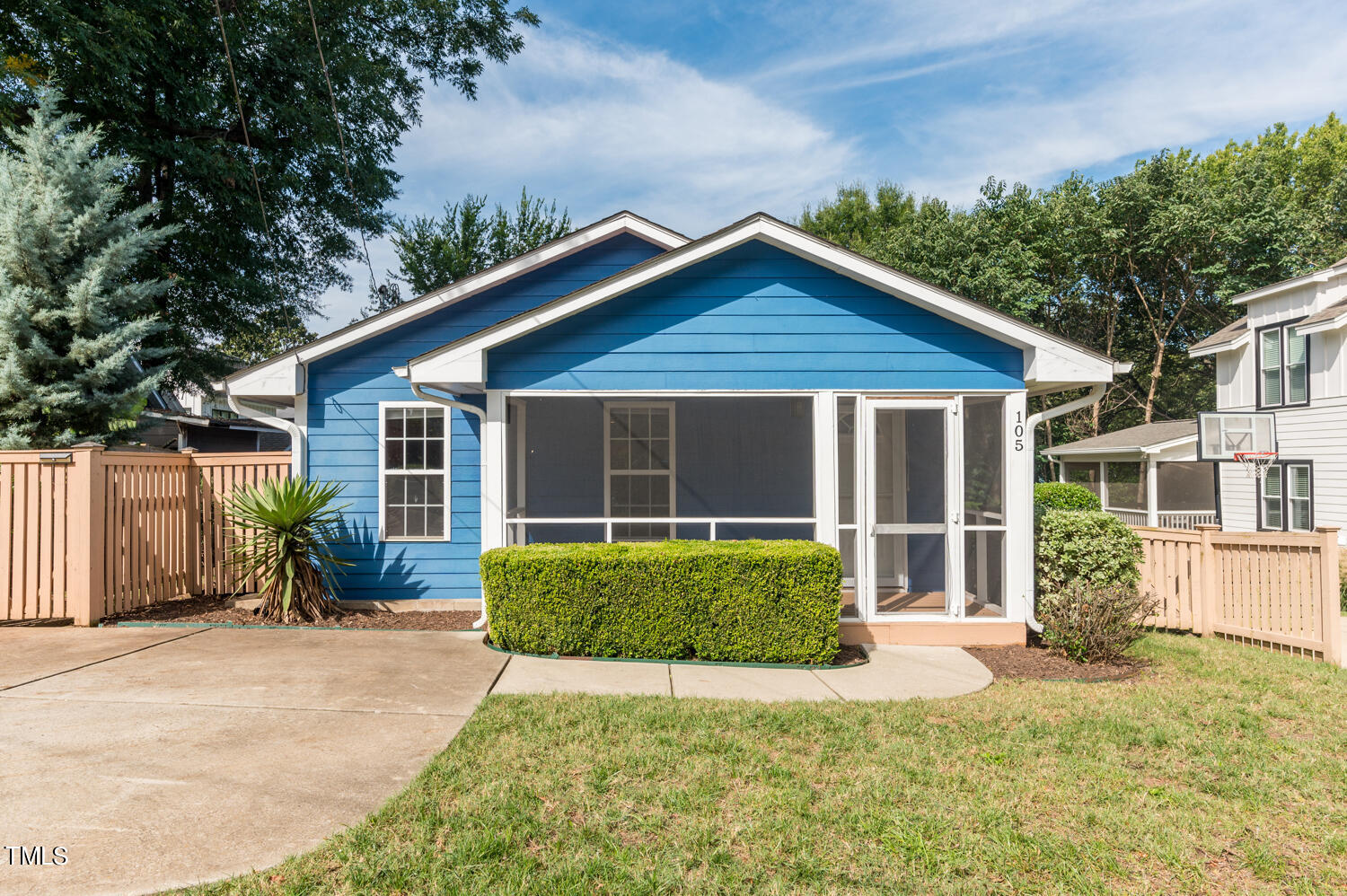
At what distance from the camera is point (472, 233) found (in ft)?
78.9

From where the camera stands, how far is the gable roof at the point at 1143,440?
1908 cm

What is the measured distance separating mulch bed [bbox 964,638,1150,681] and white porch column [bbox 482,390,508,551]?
4658 mm

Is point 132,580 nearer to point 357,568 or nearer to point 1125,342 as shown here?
point 357,568

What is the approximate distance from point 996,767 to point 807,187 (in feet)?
118

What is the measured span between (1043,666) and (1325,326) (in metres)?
13.3

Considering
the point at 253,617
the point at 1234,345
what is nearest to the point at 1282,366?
the point at 1234,345

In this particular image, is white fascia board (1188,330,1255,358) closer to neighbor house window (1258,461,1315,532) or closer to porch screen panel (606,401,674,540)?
neighbor house window (1258,461,1315,532)

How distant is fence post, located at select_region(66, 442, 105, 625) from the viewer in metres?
7.09

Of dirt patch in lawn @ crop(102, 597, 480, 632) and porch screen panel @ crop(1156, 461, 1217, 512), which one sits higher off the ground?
porch screen panel @ crop(1156, 461, 1217, 512)

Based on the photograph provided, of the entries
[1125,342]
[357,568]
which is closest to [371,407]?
[357,568]

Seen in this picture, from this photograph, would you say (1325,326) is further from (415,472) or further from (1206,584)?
(415,472)

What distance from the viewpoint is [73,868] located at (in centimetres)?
289

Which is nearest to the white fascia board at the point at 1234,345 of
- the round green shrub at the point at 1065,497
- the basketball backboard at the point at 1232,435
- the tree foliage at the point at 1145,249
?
the basketball backboard at the point at 1232,435

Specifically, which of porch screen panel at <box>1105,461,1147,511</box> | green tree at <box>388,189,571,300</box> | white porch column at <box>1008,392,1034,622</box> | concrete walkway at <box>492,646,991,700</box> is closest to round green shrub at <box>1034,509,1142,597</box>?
white porch column at <box>1008,392,1034,622</box>
